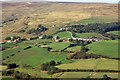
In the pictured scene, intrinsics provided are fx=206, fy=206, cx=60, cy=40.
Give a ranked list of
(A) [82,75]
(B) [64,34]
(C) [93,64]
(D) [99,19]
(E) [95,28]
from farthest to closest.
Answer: (D) [99,19] → (E) [95,28] → (B) [64,34] → (C) [93,64] → (A) [82,75]

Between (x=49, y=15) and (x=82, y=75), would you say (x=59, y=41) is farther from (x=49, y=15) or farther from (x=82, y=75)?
(x=49, y=15)

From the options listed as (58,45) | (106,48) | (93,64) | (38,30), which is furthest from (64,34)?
(93,64)

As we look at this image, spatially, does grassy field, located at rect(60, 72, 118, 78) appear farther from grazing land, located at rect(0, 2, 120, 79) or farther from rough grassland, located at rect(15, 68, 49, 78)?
rough grassland, located at rect(15, 68, 49, 78)

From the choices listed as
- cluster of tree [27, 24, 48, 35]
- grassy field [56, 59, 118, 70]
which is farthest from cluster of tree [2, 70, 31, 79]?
cluster of tree [27, 24, 48, 35]

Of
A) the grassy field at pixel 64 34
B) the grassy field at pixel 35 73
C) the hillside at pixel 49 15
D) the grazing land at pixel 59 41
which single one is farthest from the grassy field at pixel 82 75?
the hillside at pixel 49 15

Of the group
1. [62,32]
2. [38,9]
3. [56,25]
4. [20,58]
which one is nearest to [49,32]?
[62,32]
